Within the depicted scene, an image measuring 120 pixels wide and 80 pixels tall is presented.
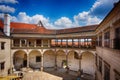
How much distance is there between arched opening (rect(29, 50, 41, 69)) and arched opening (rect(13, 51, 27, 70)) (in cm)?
151

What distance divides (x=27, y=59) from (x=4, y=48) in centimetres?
690

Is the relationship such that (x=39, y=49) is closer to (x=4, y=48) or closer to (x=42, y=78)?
(x=4, y=48)

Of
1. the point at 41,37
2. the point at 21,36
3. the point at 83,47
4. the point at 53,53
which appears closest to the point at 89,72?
the point at 83,47

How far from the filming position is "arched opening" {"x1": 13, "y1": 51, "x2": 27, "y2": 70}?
32.4 metres

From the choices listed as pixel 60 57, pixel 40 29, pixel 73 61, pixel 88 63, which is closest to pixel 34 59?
pixel 60 57

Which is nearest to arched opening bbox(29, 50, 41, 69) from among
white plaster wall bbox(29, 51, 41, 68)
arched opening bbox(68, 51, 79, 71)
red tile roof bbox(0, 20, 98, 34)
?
white plaster wall bbox(29, 51, 41, 68)

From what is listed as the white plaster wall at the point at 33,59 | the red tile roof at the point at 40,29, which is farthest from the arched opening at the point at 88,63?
the white plaster wall at the point at 33,59

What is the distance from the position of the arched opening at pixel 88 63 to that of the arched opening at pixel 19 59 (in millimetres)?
14614

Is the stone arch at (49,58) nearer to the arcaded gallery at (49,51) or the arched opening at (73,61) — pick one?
the arcaded gallery at (49,51)

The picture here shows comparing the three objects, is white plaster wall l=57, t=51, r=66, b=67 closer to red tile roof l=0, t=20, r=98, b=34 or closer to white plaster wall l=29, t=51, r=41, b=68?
white plaster wall l=29, t=51, r=41, b=68

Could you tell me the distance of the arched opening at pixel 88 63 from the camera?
2731 centimetres

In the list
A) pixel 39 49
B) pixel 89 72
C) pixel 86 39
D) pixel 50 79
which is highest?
pixel 86 39

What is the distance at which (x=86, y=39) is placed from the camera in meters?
26.8

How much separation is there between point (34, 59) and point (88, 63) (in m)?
14.1
